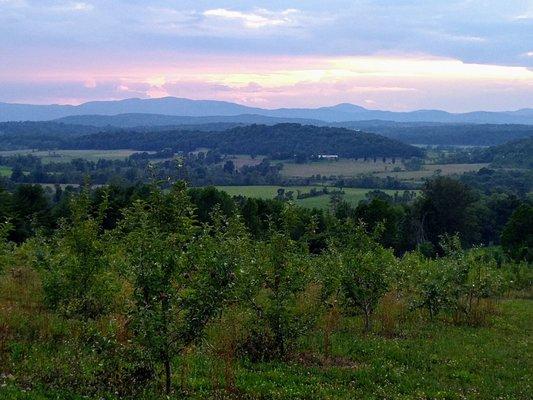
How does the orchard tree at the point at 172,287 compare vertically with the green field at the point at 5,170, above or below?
above

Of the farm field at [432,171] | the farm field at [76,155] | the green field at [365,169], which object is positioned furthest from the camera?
the farm field at [76,155]

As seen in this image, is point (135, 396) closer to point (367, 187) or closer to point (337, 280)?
point (337, 280)

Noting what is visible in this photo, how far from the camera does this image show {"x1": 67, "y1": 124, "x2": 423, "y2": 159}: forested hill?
17500cm

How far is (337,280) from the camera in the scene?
15.0m

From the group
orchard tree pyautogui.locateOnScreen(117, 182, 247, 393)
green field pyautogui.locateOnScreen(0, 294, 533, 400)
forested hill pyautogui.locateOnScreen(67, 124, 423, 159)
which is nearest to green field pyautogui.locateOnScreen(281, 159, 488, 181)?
forested hill pyautogui.locateOnScreen(67, 124, 423, 159)

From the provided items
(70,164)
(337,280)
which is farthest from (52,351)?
(70,164)

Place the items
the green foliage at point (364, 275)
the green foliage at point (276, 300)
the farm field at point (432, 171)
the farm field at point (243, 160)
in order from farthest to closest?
the farm field at point (243, 160) < the farm field at point (432, 171) < the green foliage at point (364, 275) < the green foliage at point (276, 300)

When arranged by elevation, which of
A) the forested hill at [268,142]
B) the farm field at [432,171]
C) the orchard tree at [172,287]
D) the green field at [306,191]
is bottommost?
the green field at [306,191]

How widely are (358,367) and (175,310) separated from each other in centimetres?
485

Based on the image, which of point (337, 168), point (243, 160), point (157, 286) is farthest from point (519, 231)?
point (243, 160)

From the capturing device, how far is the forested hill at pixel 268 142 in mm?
175000

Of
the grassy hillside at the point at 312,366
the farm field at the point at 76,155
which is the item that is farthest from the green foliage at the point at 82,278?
the farm field at the point at 76,155

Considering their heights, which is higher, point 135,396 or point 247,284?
point 247,284

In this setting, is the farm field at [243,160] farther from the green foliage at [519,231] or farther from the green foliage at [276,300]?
the green foliage at [276,300]
